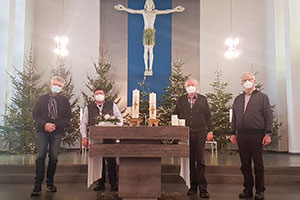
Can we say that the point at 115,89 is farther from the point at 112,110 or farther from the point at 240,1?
the point at 112,110

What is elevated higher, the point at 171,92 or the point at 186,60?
the point at 186,60

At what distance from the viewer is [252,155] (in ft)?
12.1

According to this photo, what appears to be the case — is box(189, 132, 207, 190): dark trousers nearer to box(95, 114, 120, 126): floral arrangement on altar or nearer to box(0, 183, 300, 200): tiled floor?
box(0, 183, 300, 200): tiled floor

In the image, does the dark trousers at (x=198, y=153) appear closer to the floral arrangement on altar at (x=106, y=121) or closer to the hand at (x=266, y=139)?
the hand at (x=266, y=139)

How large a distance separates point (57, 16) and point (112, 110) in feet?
20.0

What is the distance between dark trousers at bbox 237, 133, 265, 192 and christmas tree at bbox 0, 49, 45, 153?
5.09 m

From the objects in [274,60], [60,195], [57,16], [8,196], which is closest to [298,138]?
[274,60]

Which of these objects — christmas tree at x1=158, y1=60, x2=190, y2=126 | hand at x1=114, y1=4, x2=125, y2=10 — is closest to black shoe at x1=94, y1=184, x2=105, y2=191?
christmas tree at x1=158, y1=60, x2=190, y2=126

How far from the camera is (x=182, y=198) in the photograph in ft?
11.8

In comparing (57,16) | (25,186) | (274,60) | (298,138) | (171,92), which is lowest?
(25,186)

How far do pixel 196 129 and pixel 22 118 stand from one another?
480cm

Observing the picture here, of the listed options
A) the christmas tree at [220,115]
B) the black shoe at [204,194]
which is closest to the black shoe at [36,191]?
the black shoe at [204,194]

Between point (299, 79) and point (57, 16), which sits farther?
point (57, 16)

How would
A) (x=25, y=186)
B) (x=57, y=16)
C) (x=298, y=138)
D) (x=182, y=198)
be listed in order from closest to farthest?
1. (x=182, y=198)
2. (x=25, y=186)
3. (x=298, y=138)
4. (x=57, y=16)
